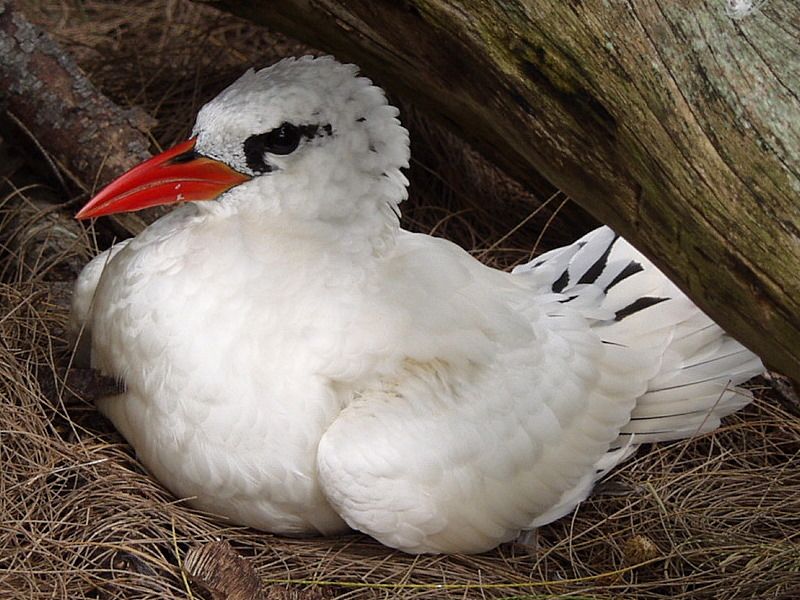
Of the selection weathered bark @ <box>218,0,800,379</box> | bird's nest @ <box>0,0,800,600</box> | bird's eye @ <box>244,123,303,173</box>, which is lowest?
bird's nest @ <box>0,0,800,600</box>

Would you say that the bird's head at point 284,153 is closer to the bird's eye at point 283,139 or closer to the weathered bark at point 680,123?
the bird's eye at point 283,139

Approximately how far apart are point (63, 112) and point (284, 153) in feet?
5.17

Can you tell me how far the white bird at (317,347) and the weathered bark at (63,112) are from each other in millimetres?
918

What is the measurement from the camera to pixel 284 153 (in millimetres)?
2855

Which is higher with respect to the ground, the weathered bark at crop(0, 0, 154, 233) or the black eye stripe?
the black eye stripe

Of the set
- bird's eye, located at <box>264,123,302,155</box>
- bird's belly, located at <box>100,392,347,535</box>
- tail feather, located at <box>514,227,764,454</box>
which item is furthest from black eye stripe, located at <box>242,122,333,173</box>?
tail feather, located at <box>514,227,764,454</box>

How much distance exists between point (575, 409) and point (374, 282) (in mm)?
745

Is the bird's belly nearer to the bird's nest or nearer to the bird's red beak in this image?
the bird's nest

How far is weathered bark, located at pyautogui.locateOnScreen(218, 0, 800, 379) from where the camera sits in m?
2.20

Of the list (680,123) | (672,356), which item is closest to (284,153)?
(680,123)

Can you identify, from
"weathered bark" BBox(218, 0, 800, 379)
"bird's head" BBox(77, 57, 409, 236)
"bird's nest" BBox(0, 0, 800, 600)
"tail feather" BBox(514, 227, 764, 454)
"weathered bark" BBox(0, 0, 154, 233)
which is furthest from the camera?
"weathered bark" BBox(0, 0, 154, 233)

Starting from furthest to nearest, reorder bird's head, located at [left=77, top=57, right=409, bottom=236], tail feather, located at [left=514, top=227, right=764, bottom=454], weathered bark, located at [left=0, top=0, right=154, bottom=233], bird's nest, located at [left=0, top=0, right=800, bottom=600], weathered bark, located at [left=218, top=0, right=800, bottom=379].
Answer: weathered bark, located at [left=0, top=0, right=154, bottom=233], tail feather, located at [left=514, top=227, right=764, bottom=454], bird's nest, located at [left=0, top=0, right=800, bottom=600], bird's head, located at [left=77, top=57, right=409, bottom=236], weathered bark, located at [left=218, top=0, right=800, bottom=379]

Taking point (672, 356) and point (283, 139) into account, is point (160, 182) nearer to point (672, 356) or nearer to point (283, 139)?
point (283, 139)

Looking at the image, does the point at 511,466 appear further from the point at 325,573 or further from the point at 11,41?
the point at 11,41
